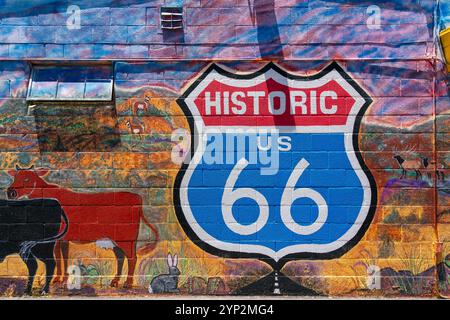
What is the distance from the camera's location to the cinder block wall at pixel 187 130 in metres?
8.81

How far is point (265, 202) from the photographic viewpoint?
29.0 ft

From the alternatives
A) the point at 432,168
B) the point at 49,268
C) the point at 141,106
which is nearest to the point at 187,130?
the point at 141,106

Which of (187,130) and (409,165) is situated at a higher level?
(187,130)

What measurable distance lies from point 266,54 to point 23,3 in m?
2.59

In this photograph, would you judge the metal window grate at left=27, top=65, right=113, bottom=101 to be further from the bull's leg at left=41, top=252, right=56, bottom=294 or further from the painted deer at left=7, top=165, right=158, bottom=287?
the bull's leg at left=41, top=252, right=56, bottom=294

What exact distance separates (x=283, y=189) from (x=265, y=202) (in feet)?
0.76

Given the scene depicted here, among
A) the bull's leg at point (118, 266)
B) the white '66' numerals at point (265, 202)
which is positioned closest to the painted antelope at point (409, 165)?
the white '66' numerals at point (265, 202)

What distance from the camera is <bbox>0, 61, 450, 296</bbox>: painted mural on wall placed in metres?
8.81

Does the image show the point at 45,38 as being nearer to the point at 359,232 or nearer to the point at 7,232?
the point at 7,232

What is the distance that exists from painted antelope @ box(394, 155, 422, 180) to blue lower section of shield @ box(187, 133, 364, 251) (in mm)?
469

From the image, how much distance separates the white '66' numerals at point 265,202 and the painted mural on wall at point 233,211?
0.03m

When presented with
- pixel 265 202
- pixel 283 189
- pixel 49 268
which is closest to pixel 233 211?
pixel 265 202

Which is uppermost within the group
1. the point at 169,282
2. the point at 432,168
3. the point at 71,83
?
the point at 71,83

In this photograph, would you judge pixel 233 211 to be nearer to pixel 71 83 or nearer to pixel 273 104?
pixel 273 104
